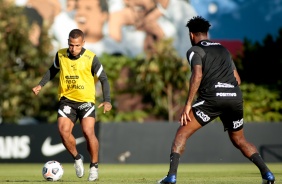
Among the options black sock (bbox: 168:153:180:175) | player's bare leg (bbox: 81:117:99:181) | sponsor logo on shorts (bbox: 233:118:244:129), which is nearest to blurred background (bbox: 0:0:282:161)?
player's bare leg (bbox: 81:117:99:181)

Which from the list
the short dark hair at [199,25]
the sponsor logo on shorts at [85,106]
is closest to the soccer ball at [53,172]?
the sponsor logo on shorts at [85,106]

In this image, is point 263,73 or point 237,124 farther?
point 263,73

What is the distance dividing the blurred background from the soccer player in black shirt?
2177 centimetres

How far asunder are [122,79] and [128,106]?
4.43ft

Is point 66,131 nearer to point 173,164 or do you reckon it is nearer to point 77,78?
point 77,78

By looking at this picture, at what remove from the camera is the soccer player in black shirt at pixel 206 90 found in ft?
33.7

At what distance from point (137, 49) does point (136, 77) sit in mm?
2548

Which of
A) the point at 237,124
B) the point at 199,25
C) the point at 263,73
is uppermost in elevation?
the point at 199,25

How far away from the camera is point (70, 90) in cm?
1278

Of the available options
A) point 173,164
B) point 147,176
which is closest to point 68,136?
point 147,176

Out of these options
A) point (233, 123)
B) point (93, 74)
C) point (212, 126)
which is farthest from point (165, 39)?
point (233, 123)

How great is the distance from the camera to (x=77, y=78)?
12.7m

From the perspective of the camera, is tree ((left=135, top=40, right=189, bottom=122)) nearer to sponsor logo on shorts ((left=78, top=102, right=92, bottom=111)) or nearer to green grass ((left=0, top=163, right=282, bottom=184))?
green grass ((left=0, top=163, right=282, bottom=184))

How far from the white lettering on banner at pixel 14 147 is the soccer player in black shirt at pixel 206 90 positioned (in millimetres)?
13072
